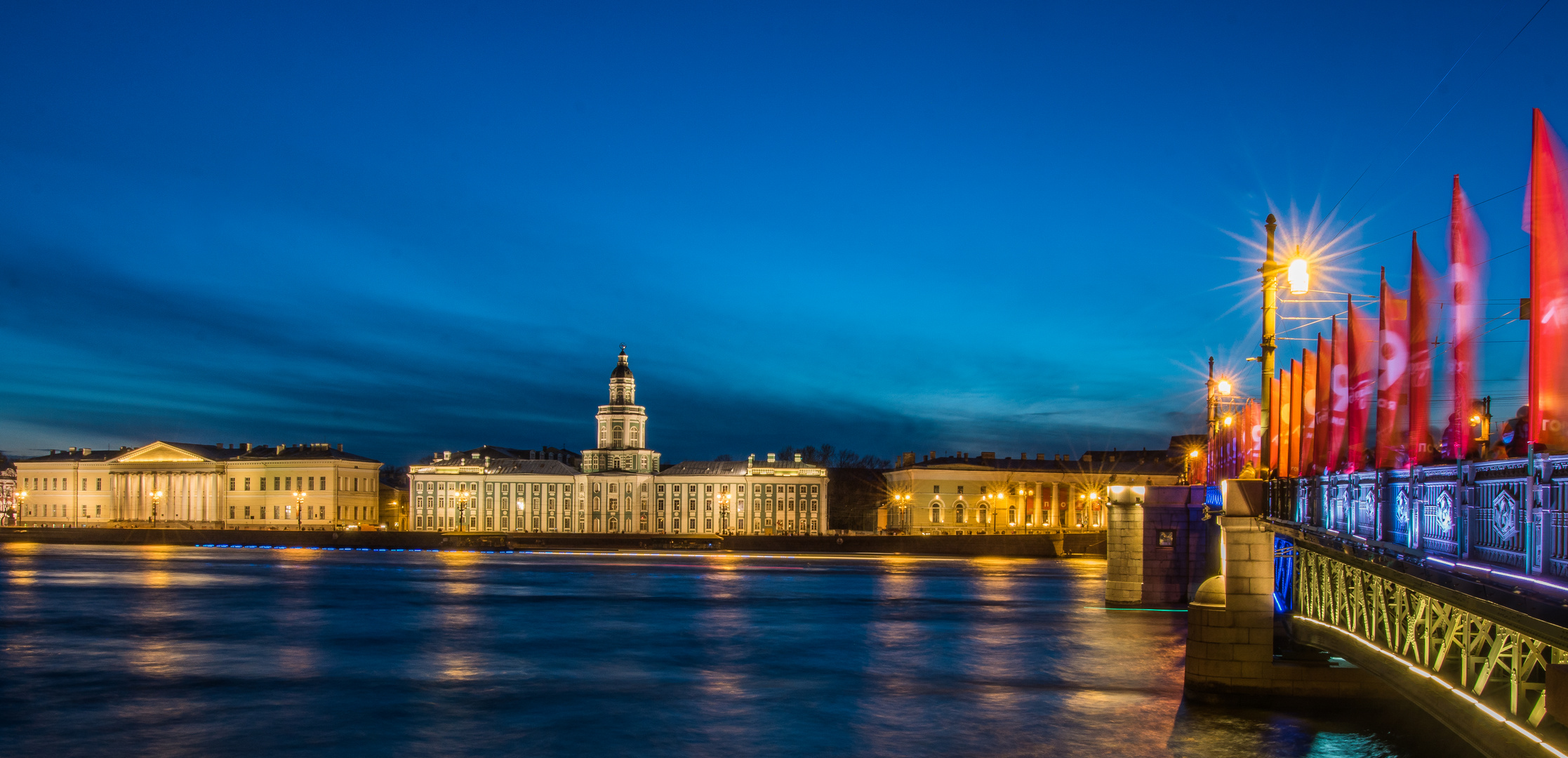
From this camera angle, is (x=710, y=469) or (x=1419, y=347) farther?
(x=710, y=469)

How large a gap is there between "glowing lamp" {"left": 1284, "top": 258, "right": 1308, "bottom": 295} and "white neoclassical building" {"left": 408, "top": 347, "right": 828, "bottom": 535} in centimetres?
11458

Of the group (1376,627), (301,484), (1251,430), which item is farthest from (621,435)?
(1376,627)

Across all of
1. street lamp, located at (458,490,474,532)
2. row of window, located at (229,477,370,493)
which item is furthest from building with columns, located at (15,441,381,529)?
street lamp, located at (458,490,474,532)

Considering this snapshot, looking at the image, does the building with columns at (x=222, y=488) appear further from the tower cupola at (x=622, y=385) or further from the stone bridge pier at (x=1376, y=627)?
the stone bridge pier at (x=1376, y=627)

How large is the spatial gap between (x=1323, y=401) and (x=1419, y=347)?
227 inches

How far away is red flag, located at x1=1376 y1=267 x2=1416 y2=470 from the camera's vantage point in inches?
706

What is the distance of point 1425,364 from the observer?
17.3m

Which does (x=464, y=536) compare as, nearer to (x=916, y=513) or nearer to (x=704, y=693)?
(x=916, y=513)

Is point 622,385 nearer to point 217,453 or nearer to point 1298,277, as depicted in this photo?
point 217,453

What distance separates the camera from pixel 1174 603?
136 ft

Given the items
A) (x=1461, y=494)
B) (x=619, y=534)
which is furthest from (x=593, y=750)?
(x=619, y=534)

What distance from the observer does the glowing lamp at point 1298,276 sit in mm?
17297

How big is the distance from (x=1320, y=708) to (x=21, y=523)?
514ft

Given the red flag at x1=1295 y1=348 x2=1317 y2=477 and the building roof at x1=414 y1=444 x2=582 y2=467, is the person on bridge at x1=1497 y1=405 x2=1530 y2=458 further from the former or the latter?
the building roof at x1=414 y1=444 x2=582 y2=467
